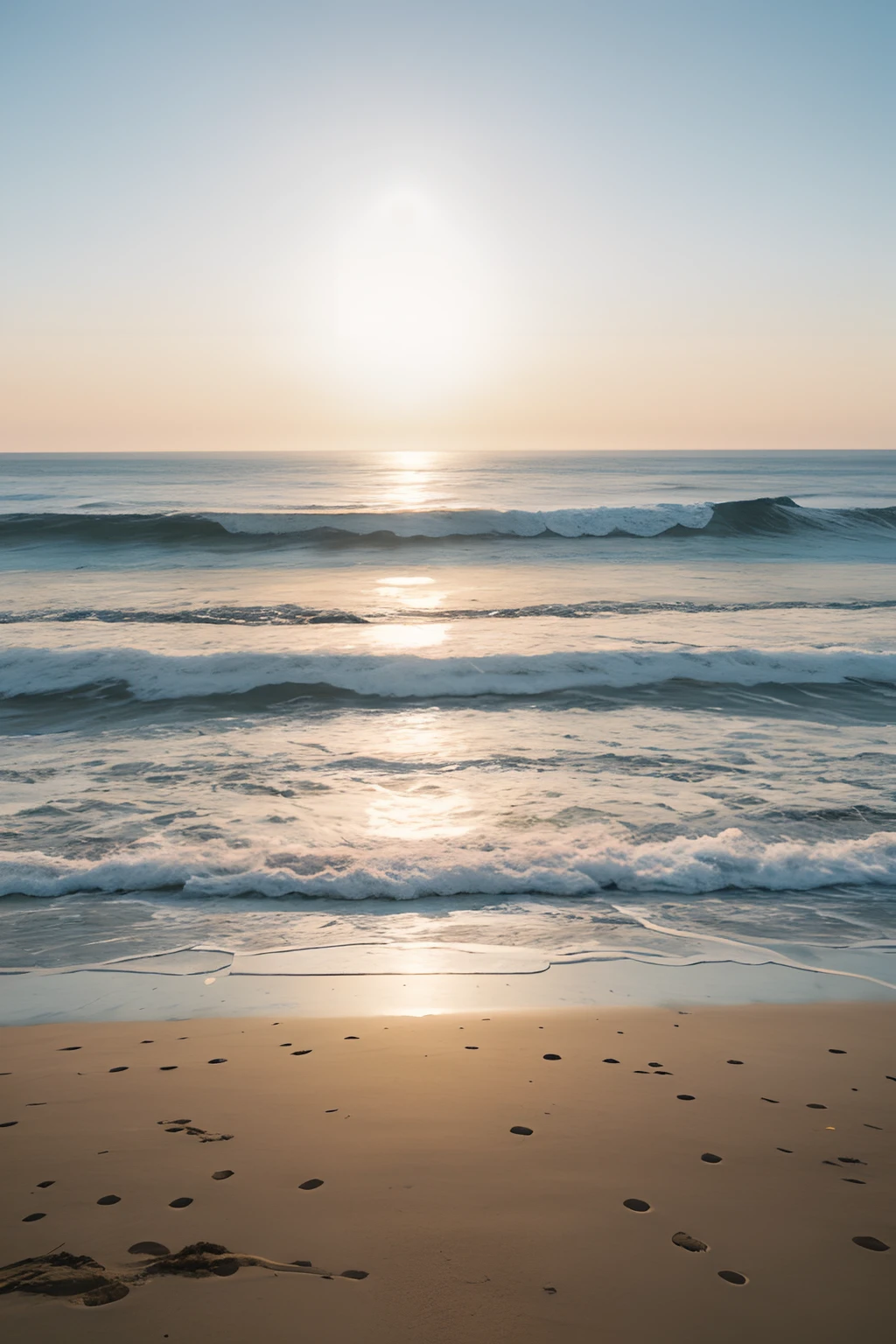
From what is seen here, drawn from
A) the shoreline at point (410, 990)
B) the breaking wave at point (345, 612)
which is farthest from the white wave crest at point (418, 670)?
the shoreline at point (410, 990)

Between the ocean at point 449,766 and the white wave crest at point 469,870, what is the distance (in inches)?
0.7

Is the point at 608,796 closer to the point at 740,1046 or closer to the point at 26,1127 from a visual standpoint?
the point at 740,1046

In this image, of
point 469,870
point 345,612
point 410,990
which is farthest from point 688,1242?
point 345,612

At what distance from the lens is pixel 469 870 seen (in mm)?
5367

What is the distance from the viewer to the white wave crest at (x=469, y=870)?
17.2 feet

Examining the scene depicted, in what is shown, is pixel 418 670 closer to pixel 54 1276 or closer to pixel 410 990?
pixel 410 990

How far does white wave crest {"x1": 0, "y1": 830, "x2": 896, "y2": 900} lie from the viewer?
5238 millimetres

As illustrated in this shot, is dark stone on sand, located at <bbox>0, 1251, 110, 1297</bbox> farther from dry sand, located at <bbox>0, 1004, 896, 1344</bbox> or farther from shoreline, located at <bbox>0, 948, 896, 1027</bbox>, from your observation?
shoreline, located at <bbox>0, 948, 896, 1027</bbox>

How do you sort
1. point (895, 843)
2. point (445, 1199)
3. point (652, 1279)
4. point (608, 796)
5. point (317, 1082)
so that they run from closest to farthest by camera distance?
point (652, 1279) < point (445, 1199) < point (317, 1082) < point (895, 843) < point (608, 796)

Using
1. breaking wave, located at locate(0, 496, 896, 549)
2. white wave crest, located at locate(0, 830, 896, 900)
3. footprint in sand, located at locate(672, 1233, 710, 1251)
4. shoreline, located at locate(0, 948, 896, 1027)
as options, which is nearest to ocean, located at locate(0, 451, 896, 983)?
white wave crest, located at locate(0, 830, 896, 900)

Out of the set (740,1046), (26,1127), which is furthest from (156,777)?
(740,1046)

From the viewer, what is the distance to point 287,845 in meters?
5.76

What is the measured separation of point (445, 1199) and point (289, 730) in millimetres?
7198

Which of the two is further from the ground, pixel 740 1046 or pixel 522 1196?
pixel 522 1196
